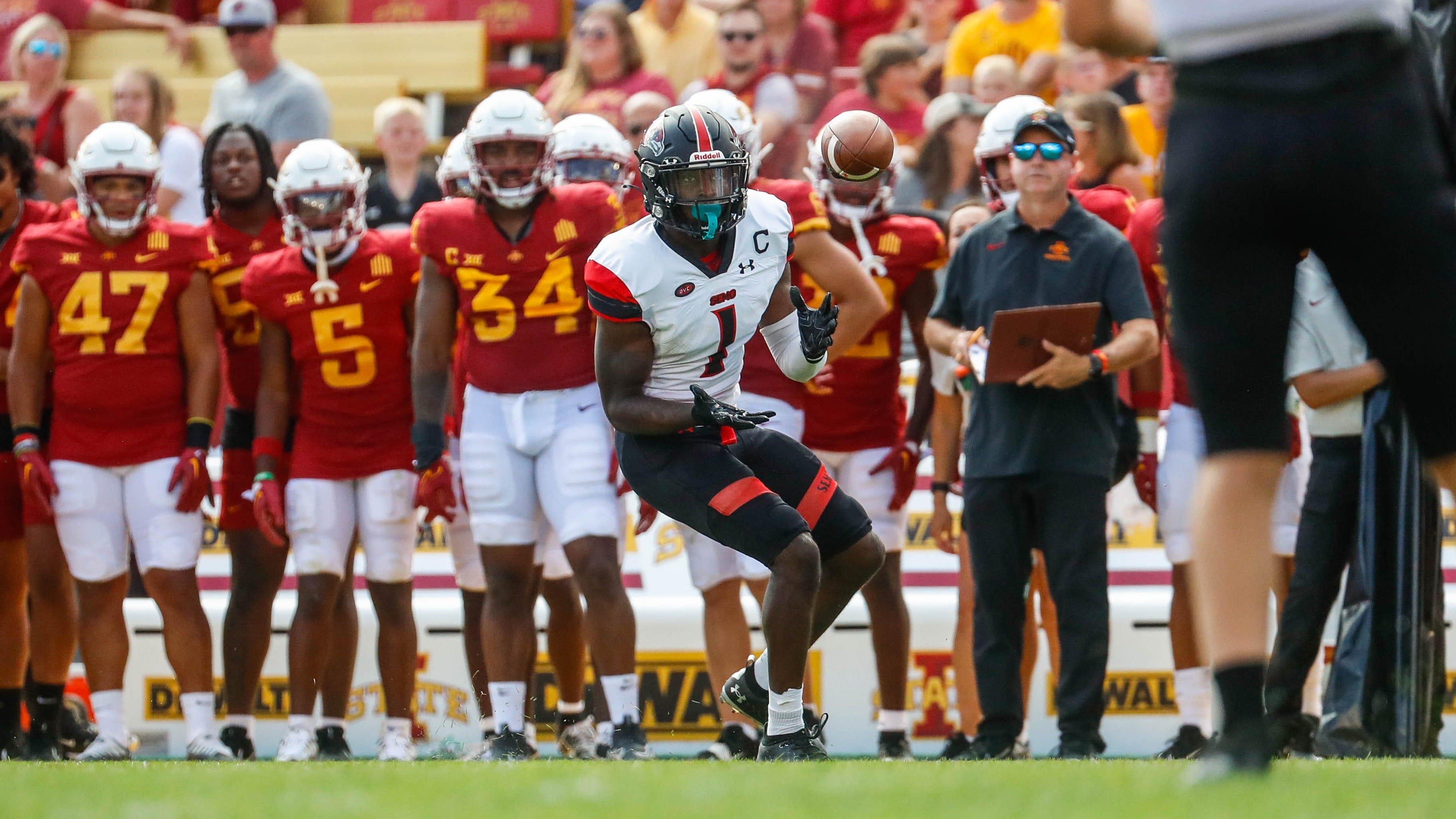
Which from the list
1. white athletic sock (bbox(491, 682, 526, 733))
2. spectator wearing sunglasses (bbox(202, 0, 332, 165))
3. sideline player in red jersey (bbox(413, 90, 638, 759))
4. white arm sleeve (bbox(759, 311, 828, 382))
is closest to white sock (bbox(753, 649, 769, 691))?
white arm sleeve (bbox(759, 311, 828, 382))

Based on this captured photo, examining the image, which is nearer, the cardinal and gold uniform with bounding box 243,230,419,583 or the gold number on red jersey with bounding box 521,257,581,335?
the gold number on red jersey with bounding box 521,257,581,335

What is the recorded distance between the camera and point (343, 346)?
21.6 ft

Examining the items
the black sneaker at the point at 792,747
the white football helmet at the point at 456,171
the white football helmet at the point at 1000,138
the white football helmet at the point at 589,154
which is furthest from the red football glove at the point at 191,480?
the white football helmet at the point at 1000,138

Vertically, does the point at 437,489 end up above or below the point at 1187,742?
above

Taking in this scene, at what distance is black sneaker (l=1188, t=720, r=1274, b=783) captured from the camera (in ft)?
9.63

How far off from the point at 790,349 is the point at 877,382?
4.94 ft

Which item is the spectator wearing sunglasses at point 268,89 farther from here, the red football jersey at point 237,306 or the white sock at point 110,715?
the white sock at point 110,715

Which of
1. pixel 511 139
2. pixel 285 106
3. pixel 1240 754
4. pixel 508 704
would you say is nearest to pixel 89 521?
pixel 508 704

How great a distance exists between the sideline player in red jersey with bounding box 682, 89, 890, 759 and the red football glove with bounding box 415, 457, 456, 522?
2.74 feet

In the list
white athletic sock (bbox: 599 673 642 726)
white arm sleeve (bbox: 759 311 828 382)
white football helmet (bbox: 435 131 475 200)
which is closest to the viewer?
white arm sleeve (bbox: 759 311 828 382)

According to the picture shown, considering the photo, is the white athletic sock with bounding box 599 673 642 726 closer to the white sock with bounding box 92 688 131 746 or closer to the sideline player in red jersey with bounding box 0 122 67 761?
the white sock with bounding box 92 688 131 746

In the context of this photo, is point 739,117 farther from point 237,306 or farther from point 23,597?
point 23,597

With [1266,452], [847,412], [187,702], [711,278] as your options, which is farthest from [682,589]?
[1266,452]

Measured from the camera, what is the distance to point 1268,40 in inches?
112
